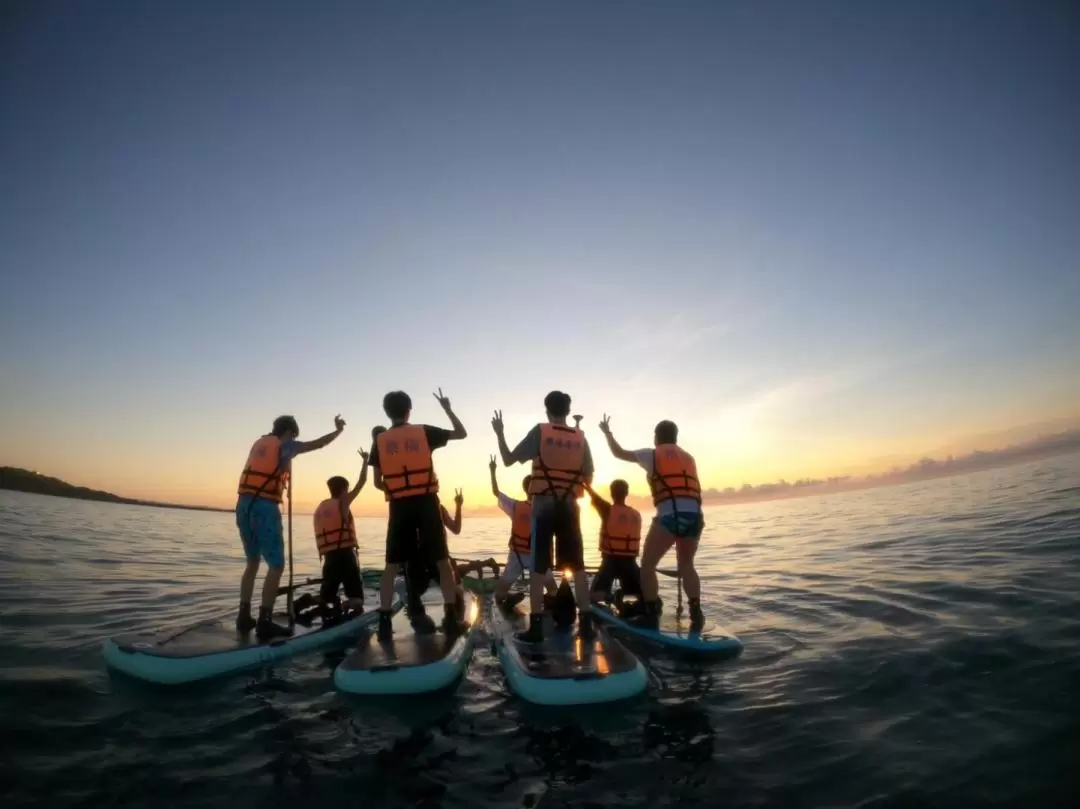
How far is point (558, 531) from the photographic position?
7.73 meters

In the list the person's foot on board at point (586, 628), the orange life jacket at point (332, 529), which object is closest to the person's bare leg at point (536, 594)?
the person's foot on board at point (586, 628)

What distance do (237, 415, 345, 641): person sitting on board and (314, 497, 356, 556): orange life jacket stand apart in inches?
59.4

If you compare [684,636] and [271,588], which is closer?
[684,636]

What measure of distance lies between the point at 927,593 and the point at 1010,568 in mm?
2371

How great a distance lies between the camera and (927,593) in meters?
9.73

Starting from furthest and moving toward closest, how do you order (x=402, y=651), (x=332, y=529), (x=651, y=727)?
(x=332, y=529), (x=402, y=651), (x=651, y=727)

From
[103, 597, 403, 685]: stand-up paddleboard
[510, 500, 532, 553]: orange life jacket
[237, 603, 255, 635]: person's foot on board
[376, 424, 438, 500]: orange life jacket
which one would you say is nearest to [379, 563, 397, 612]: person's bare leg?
[376, 424, 438, 500]: orange life jacket

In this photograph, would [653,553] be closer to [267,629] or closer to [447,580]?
[447,580]

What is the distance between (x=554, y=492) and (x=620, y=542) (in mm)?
3150

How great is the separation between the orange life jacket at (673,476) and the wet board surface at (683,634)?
190cm

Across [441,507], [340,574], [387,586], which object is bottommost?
[340,574]

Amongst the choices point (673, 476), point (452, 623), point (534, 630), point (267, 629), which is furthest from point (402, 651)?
point (673, 476)

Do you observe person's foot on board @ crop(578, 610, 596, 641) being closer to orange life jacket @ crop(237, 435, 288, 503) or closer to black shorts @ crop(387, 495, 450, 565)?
black shorts @ crop(387, 495, 450, 565)

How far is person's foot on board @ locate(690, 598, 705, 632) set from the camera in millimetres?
7989
